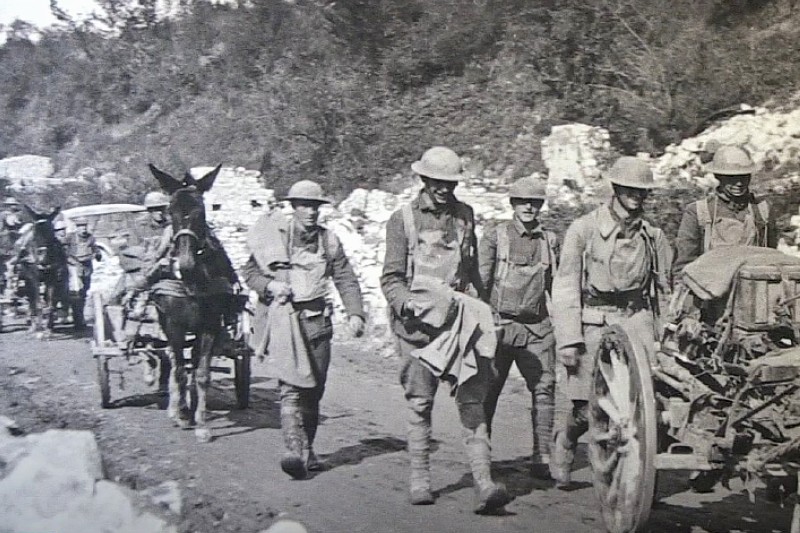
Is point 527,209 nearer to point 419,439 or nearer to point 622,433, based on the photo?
point 419,439

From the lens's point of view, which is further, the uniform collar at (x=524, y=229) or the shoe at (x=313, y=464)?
the uniform collar at (x=524, y=229)

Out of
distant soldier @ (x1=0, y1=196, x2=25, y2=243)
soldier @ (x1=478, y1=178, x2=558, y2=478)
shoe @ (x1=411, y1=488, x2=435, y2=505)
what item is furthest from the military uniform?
shoe @ (x1=411, y1=488, x2=435, y2=505)

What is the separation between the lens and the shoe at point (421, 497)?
3748 millimetres

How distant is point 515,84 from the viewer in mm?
5273

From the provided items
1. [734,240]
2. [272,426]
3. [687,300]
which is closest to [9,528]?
[272,426]

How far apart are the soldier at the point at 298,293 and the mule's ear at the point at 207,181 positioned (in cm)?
39

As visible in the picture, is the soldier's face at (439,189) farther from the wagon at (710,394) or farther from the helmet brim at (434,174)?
the wagon at (710,394)

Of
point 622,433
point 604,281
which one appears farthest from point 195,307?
point 622,433

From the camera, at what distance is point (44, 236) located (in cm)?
506

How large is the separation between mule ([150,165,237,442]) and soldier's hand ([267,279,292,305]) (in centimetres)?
77

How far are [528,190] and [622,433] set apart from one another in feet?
4.98

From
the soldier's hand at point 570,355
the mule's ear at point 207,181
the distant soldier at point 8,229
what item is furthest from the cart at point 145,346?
the soldier's hand at point 570,355

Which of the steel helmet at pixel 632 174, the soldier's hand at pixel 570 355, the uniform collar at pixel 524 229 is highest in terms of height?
the steel helmet at pixel 632 174

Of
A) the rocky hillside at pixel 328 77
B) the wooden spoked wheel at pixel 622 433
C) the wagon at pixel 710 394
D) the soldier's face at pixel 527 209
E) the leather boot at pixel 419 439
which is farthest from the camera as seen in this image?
the soldier's face at pixel 527 209
